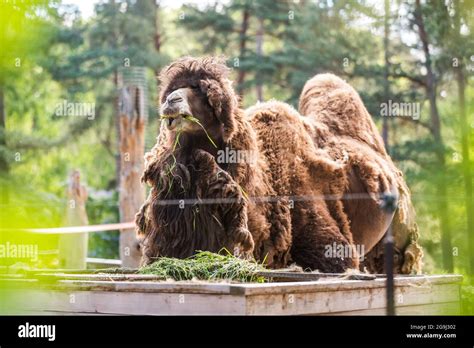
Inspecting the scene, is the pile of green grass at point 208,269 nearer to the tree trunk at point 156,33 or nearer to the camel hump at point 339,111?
the camel hump at point 339,111

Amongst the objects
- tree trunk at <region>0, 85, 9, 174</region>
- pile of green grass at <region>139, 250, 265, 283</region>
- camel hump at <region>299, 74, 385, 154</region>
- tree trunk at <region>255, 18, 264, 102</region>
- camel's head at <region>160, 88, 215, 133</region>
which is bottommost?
pile of green grass at <region>139, 250, 265, 283</region>

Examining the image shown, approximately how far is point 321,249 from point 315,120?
2036mm

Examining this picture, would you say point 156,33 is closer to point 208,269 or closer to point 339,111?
point 339,111

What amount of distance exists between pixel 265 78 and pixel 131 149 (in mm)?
11161

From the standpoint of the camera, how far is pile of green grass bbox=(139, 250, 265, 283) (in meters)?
6.79

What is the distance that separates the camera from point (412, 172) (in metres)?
19.8

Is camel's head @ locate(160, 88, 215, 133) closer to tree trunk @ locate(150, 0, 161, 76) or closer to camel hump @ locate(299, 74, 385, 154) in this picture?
camel hump @ locate(299, 74, 385, 154)

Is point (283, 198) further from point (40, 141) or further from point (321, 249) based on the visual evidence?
point (40, 141)

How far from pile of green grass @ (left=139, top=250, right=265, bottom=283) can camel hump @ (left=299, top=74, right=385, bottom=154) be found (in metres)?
3.04

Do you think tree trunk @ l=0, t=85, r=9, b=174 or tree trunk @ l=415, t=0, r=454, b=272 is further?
tree trunk @ l=0, t=85, r=9, b=174

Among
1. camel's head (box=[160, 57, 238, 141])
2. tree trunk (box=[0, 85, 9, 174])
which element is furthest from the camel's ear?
tree trunk (box=[0, 85, 9, 174])

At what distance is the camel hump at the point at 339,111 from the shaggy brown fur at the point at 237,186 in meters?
1.01

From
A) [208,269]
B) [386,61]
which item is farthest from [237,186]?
[386,61]
